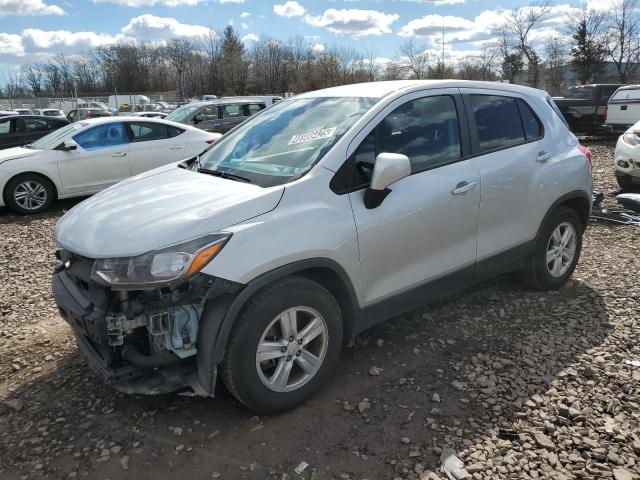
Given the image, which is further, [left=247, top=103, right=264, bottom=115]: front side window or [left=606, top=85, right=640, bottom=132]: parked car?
[left=606, top=85, right=640, bottom=132]: parked car

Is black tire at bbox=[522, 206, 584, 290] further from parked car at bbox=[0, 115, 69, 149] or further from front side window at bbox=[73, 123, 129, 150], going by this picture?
parked car at bbox=[0, 115, 69, 149]

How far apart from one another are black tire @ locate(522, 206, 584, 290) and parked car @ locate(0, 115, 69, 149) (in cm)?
1078

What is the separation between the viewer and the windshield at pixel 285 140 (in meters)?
3.16

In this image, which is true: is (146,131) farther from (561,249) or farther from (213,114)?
(561,249)

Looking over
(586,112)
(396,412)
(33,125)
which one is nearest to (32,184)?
(33,125)

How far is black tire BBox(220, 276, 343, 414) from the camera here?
8.68 ft

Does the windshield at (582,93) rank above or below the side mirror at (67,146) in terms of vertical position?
above

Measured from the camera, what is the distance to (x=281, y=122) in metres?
3.76

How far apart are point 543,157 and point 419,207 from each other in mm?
1495

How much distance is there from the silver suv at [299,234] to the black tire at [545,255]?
12 cm

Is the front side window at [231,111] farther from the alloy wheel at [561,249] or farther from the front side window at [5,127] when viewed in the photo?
the alloy wheel at [561,249]

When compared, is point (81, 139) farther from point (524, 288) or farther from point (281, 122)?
point (524, 288)

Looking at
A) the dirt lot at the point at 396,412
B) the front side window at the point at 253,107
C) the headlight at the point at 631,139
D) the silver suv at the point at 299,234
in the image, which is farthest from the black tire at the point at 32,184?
the headlight at the point at 631,139

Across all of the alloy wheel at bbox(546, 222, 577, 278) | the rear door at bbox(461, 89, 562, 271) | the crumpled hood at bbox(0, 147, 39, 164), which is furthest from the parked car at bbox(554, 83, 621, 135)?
the crumpled hood at bbox(0, 147, 39, 164)
